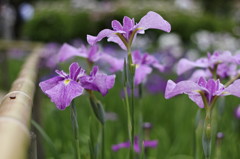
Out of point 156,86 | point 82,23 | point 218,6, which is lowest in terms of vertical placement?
point 218,6

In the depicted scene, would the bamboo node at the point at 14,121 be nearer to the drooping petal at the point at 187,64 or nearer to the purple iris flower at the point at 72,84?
the purple iris flower at the point at 72,84

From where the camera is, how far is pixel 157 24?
938 millimetres

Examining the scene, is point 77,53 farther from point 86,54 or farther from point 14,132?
point 14,132

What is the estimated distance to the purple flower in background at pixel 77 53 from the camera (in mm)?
1220

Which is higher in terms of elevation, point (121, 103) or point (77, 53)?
point (77, 53)

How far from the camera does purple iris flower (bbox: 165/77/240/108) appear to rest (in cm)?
87

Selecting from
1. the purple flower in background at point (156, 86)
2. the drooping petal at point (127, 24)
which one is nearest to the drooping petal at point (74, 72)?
the drooping petal at point (127, 24)

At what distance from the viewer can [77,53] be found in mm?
1221

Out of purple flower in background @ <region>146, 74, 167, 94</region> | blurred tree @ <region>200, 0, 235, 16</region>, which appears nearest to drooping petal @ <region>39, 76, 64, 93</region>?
purple flower in background @ <region>146, 74, 167, 94</region>

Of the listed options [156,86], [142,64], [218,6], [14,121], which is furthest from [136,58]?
[218,6]

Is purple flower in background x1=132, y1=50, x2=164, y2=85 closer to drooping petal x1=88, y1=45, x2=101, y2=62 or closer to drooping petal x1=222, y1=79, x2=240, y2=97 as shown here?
drooping petal x1=88, y1=45, x2=101, y2=62

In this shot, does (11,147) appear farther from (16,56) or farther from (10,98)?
(16,56)

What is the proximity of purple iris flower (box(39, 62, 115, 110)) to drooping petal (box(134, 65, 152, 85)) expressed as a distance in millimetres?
258

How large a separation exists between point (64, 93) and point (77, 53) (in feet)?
1.18
